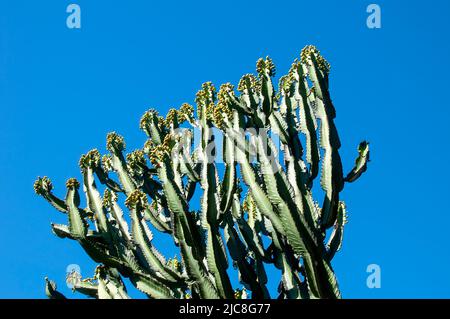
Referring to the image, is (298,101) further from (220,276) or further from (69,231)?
(69,231)

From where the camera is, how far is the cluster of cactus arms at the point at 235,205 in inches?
229

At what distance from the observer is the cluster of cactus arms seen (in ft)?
19.1

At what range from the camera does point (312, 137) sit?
661 centimetres

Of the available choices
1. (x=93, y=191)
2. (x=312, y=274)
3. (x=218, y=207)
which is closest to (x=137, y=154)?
(x=93, y=191)

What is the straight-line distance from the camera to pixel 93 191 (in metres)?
7.07

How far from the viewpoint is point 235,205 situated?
7129mm

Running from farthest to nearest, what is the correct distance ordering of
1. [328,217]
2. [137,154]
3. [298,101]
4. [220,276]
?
[137,154], [298,101], [328,217], [220,276]

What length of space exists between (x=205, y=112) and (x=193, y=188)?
84 centimetres

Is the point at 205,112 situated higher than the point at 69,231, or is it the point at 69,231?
the point at 205,112

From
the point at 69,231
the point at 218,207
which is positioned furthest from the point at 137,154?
the point at 218,207

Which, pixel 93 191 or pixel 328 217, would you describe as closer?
pixel 328 217
